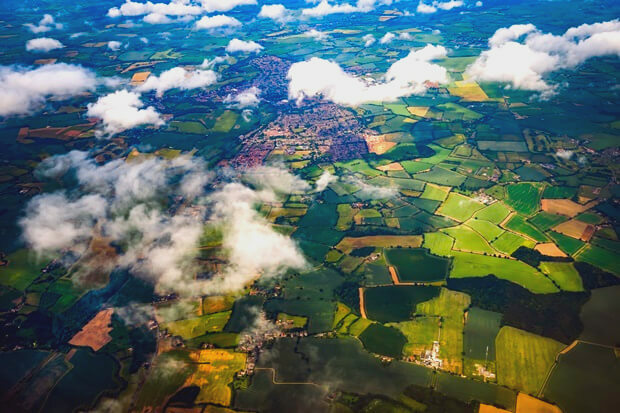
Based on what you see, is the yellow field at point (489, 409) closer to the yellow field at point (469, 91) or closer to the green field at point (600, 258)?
the green field at point (600, 258)

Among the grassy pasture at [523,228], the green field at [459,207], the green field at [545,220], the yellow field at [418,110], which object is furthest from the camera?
the yellow field at [418,110]

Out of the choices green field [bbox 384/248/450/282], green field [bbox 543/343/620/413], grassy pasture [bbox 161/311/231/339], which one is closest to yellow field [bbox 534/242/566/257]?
green field [bbox 384/248/450/282]

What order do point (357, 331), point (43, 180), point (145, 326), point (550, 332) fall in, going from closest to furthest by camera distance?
point (550, 332), point (357, 331), point (145, 326), point (43, 180)

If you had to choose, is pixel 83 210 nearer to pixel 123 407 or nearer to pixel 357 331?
pixel 123 407

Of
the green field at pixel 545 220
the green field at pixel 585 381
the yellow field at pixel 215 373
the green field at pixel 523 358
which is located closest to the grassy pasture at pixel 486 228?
the green field at pixel 545 220

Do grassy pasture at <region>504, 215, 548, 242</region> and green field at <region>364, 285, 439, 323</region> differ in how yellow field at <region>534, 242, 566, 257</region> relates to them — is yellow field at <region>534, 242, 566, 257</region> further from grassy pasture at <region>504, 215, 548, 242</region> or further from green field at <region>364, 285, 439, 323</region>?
green field at <region>364, 285, 439, 323</region>

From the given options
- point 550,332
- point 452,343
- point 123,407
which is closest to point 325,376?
point 452,343
